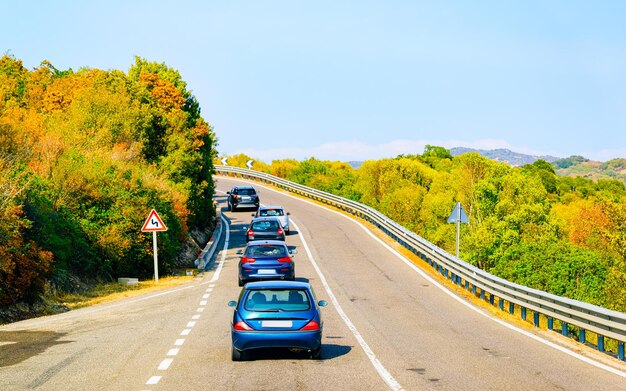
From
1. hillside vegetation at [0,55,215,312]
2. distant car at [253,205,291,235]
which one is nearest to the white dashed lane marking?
hillside vegetation at [0,55,215,312]

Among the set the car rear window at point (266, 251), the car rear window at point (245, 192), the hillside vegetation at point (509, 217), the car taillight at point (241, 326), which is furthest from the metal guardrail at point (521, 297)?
the hillside vegetation at point (509, 217)

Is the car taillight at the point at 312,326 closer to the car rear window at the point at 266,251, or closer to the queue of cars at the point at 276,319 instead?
the queue of cars at the point at 276,319

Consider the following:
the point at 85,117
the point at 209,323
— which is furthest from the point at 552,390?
the point at 85,117

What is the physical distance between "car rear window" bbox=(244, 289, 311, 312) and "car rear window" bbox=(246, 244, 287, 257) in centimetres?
1106

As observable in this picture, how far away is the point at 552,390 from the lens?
1055cm

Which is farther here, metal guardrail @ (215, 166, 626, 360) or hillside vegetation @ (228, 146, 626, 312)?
hillside vegetation @ (228, 146, 626, 312)

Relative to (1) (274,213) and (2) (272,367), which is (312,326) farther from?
(1) (274,213)

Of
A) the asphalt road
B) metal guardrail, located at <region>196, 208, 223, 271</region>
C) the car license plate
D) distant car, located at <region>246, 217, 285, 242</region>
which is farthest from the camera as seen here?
distant car, located at <region>246, 217, 285, 242</region>

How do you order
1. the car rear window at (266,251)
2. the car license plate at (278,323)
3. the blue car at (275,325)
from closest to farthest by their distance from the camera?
the blue car at (275,325) < the car license plate at (278,323) < the car rear window at (266,251)

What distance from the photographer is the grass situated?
24016 mm

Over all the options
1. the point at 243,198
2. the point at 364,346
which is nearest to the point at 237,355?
the point at 364,346

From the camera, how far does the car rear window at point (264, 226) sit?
34.3m

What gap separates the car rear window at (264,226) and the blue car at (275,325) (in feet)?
69.1

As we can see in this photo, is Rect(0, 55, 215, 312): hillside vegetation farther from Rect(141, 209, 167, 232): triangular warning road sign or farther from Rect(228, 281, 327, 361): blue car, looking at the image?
Rect(228, 281, 327, 361): blue car
